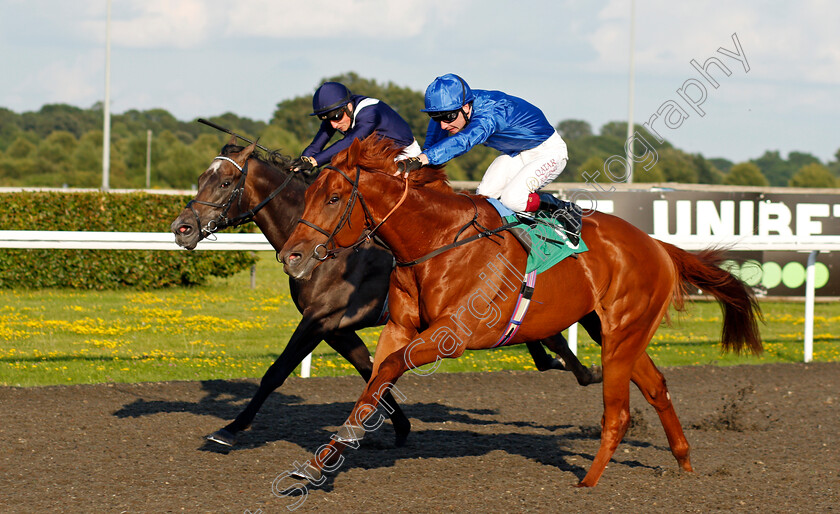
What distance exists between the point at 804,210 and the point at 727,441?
777 cm

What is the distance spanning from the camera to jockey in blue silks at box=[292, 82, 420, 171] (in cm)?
487

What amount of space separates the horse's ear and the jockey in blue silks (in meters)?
1.03

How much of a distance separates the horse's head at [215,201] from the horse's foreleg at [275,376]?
0.76 meters

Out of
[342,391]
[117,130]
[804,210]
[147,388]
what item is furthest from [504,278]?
[117,130]

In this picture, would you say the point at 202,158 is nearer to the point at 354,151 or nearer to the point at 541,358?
the point at 541,358

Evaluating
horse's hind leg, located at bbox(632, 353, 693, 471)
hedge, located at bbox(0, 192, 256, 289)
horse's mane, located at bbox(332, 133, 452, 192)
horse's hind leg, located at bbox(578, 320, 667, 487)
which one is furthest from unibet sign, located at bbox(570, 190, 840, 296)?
horse's mane, located at bbox(332, 133, 452, 192)

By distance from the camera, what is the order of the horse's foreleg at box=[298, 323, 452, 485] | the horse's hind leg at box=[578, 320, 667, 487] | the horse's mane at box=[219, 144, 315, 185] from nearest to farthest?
1. the horse's foreleg at box=[298, 323, 452, 485]
2. the horse's hind leg at box=[578, 320, 667, 487]
3. the horse's mane at box=[219, 144, 315, 185]

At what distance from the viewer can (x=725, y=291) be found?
5.11m

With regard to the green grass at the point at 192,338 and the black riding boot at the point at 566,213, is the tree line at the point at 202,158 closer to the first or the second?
the green grass at the point at 192,338

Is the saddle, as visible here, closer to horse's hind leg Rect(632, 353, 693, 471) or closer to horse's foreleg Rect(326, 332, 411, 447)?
horse's hind leg Rect(632, 353, 693, 471)

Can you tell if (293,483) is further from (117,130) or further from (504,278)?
(117,130)

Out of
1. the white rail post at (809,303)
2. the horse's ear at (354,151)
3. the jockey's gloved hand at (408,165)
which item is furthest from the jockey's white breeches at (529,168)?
the white rail post at (809,303)

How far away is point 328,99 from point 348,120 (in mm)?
192

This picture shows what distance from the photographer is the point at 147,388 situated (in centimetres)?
616
